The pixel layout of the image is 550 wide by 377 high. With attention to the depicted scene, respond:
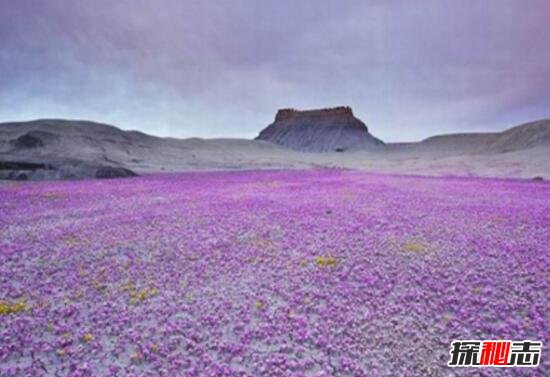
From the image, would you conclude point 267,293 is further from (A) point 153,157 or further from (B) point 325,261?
(A) point 153,157

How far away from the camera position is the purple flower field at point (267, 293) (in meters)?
5.53

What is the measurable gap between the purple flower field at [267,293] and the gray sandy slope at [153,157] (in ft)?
96.0

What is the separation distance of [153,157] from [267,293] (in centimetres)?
7769

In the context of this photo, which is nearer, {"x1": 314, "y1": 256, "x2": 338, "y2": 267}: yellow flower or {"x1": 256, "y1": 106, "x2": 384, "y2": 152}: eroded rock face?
{"x1": 314, "y1": 256, "x2": 338, "y2": 267}: yellow flower

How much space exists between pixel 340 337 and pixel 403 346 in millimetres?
1052

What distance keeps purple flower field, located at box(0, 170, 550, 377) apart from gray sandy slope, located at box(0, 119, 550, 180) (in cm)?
2925

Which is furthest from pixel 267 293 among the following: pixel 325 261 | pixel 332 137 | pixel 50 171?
pixel 332 137

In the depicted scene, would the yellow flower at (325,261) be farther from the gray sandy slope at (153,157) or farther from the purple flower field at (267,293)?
the gray sandy slope at (153,157)

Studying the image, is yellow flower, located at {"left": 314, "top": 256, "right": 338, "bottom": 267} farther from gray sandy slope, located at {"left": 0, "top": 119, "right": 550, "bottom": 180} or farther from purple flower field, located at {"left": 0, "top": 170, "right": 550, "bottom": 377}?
gray sandy slope, located at {"left": 0, "top": 119, "right": 550, "bottom": 180}

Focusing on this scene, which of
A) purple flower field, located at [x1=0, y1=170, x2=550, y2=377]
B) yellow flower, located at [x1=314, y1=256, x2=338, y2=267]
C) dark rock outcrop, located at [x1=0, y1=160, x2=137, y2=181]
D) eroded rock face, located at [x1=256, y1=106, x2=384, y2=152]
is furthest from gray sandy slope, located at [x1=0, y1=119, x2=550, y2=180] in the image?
eroded rock face, located at [x1=256, y1=106, x2=384, y2=152]

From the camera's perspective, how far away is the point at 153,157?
79500 millimetres

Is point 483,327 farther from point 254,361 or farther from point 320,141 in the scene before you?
point 320,141

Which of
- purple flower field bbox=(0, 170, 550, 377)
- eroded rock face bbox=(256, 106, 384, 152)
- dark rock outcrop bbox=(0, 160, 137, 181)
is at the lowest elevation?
purple flower field bbox=(0, 170, 550, 377)

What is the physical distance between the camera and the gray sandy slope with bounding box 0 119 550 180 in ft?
131
